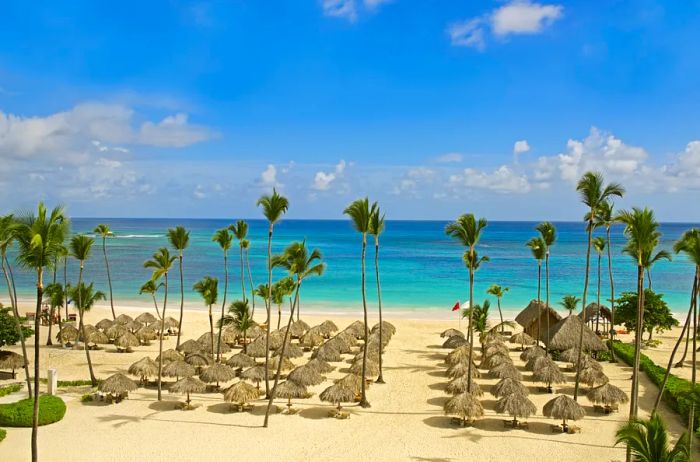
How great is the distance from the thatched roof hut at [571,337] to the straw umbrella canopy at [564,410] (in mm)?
9236

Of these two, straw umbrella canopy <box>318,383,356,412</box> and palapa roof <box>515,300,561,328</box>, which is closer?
straw umbrella canopy <box>318,383,356,412</box>

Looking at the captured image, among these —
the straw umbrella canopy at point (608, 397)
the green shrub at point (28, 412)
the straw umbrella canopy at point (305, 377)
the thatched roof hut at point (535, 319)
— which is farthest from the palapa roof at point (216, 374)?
the thatched roof hut at point (535, 319)

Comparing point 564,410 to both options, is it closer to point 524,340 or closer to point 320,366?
point 320,366

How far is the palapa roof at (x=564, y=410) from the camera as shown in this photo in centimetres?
1694

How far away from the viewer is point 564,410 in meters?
17.0

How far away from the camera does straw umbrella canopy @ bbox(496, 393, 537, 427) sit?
17.2 metres

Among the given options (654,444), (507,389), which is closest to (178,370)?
(507,389)

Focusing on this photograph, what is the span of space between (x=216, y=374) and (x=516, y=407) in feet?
37.9

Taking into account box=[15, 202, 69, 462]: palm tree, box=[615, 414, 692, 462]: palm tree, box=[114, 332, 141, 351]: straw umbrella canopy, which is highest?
box=[15, 202, 69, 462]: palm tree

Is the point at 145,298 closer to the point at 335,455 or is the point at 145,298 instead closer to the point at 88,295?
the point at 88,295

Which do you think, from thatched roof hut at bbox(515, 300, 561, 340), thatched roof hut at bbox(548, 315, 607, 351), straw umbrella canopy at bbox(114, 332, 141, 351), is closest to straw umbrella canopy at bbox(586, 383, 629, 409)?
thatched roof hut at bbox(548, 315, 607, 351)

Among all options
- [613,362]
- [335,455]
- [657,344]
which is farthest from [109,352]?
[657,344]

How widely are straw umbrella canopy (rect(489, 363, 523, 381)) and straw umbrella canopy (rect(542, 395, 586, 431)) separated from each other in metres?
3.61

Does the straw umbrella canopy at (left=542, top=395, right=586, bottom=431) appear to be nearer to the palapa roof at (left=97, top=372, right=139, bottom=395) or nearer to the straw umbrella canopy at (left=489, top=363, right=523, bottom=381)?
the straw umbrella canopy at (left=489, top=363, right=523, bottom=381)
